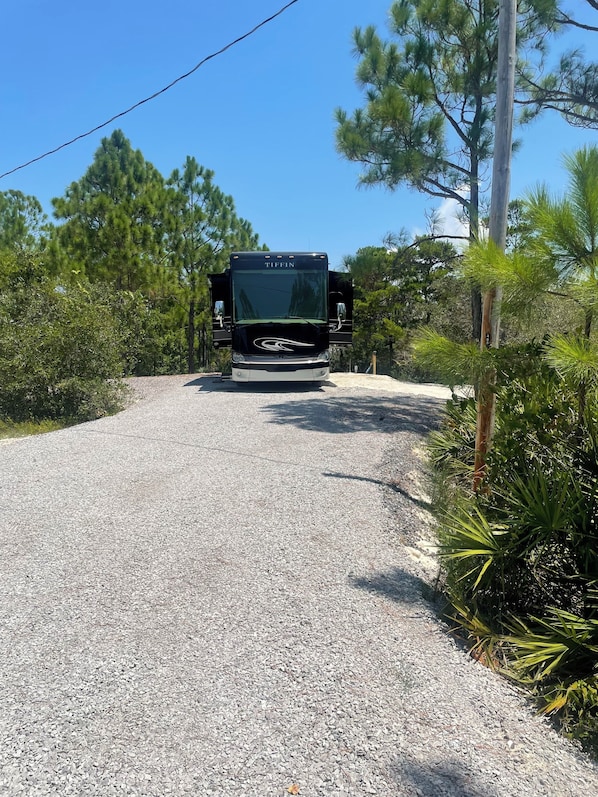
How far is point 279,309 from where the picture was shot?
440 inches

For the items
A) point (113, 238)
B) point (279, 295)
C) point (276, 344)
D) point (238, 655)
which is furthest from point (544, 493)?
point (113, 238)

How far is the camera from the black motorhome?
11.1m

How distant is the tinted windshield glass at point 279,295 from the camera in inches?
437

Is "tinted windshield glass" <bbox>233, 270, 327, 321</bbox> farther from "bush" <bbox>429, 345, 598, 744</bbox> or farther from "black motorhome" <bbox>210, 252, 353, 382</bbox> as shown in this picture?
"bush" <bbox>429, 345, 598, 744</bbox>

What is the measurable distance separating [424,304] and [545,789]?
2408cm

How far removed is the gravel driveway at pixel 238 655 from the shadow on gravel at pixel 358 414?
2903 millimetres

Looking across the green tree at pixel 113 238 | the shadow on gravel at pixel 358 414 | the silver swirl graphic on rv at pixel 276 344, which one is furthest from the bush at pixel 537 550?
the green tree at pixel 113 238

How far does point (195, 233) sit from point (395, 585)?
1894 centimetres

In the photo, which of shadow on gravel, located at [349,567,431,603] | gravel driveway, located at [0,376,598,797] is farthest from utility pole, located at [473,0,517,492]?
shadow on gravel, located at [349,567,431,603]

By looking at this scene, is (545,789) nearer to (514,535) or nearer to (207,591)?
(514,535)

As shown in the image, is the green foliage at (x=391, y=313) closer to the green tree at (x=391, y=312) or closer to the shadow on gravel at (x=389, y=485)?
the green tree at (x=391, y=312)

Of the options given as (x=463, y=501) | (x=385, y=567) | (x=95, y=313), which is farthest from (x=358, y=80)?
(x=385, y=567)

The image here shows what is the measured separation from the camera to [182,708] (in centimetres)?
230

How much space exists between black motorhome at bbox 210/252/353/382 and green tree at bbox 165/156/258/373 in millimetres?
8921
